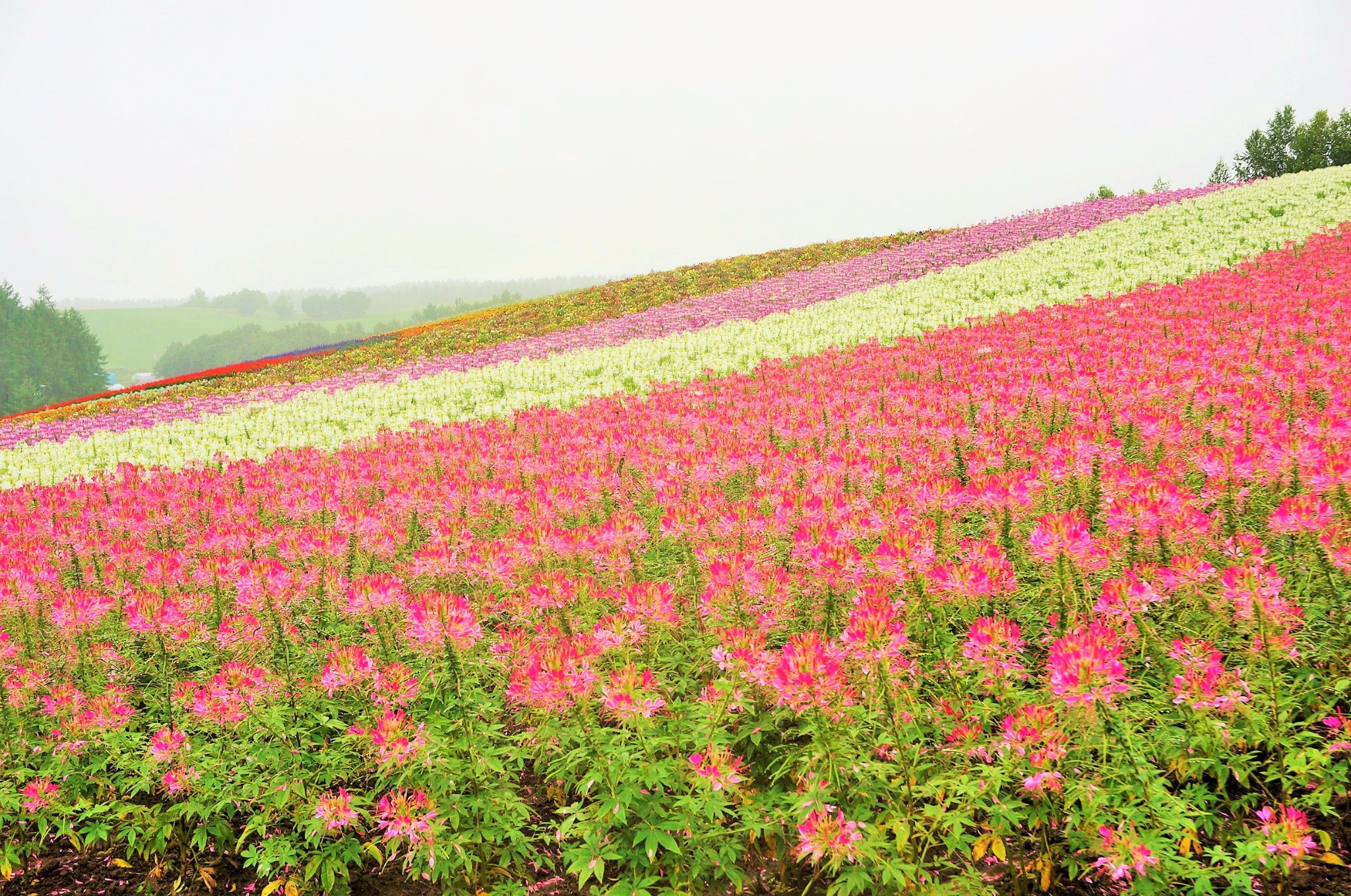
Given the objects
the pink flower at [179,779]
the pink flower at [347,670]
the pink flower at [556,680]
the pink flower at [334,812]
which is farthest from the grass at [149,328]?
the pink flower at [556,680]

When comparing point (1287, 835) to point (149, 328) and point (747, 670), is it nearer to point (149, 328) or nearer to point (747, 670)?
point (747, 670)

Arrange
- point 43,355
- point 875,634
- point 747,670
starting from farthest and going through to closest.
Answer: point 43,355 → point 747,670 → point 875,634

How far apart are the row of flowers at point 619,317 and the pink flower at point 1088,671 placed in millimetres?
22340

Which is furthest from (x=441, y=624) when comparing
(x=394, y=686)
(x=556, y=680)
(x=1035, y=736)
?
(x=1035, y=736)

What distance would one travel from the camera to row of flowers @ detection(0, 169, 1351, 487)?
1531 cm

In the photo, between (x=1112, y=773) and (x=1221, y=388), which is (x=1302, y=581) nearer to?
(x=1112, y=773)

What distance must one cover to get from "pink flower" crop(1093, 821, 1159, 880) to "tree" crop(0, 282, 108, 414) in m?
87.6

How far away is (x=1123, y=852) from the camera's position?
8.98 feet

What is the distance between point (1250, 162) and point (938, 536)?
232 feet

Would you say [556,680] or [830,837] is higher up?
[556,680]

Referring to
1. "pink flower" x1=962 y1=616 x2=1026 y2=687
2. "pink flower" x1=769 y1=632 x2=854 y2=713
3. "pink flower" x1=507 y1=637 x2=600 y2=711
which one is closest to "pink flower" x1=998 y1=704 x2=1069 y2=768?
"pink flower" x1=962 y1=616 x2=1026 y2=687

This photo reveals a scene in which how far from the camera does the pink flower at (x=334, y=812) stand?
3316mm

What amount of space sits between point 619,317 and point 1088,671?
30.1 metres

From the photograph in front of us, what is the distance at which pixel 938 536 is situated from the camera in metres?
4.56
